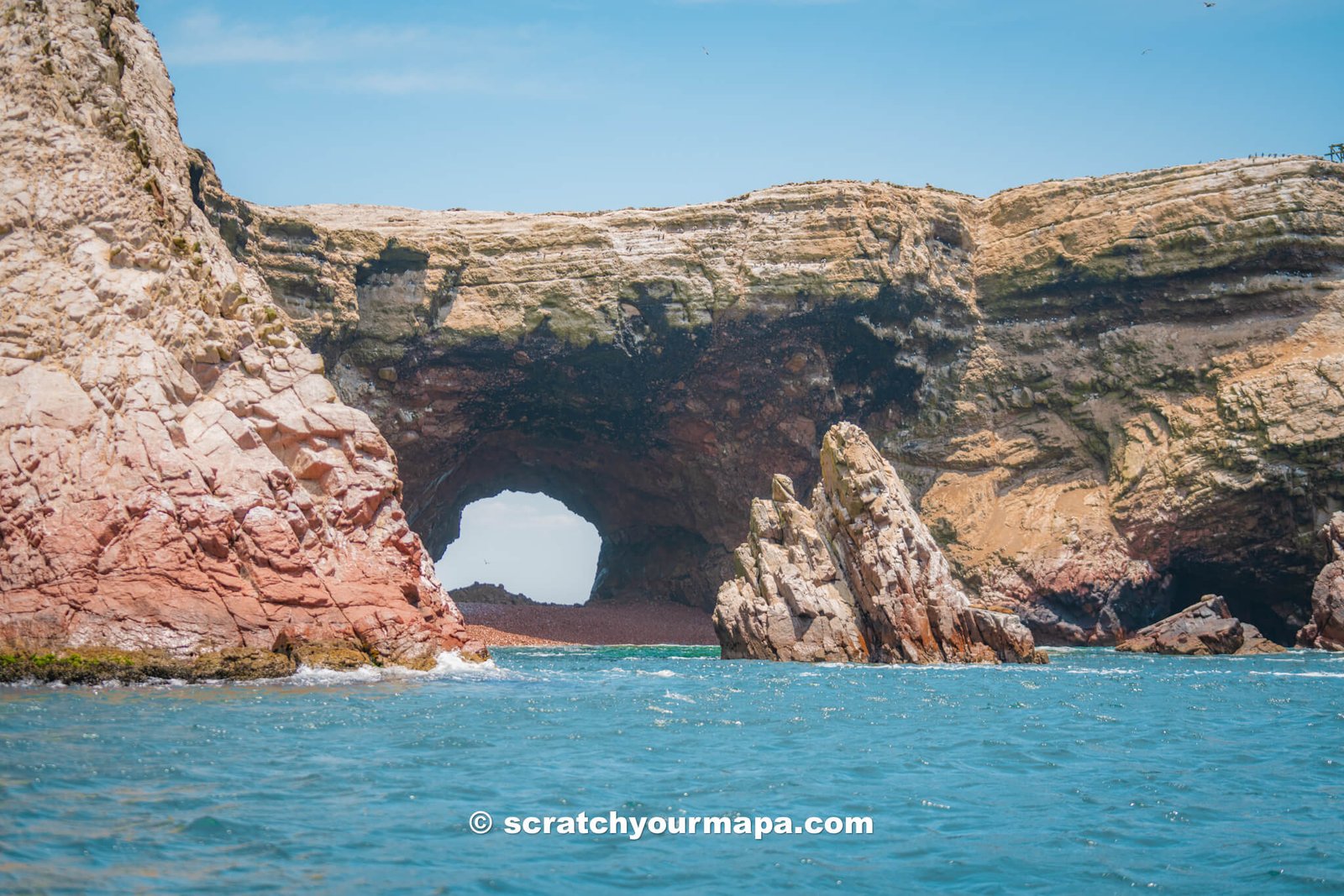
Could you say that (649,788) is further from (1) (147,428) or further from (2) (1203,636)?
(2) (1203,636)

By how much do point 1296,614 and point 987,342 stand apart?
632 inches

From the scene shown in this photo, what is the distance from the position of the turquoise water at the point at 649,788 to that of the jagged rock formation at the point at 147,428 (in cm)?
231

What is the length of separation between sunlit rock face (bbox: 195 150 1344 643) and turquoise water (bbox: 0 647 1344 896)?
23.5 meters

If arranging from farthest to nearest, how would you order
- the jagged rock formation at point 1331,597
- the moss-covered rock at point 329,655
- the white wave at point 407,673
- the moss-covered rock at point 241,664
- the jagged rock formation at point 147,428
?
1. the jagged rock formation at point 1331,597
2. the moss-covered rock at point 329,655
3. the white wave at point 407,673
4. the moss-covered rock at point 241,664
5. the jagged rock formation at point 147,428

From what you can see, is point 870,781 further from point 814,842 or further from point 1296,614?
point 1296,614

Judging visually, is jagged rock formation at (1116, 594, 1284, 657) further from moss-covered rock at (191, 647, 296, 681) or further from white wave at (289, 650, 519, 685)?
moss-covered rock at (191, 647, 296, 681)

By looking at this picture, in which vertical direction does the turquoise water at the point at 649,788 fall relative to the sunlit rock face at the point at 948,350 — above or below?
below

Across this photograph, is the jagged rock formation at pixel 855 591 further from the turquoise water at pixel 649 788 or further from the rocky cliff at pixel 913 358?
the rocky cliff at pixel 913 358

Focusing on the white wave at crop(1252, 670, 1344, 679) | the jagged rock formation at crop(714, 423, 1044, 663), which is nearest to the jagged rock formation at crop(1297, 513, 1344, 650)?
the white wave at crop(1252, 670, 1344, 679)

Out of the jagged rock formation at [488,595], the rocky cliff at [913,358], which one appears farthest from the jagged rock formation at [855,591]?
the jagged rock formation at [488,595]

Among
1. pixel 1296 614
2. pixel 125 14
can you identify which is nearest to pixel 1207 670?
pixel 1296 614

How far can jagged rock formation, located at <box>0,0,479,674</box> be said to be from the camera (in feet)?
68.6

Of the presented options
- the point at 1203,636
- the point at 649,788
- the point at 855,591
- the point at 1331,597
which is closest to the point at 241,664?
the point at 649,788

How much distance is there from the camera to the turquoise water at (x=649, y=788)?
9.50 m
